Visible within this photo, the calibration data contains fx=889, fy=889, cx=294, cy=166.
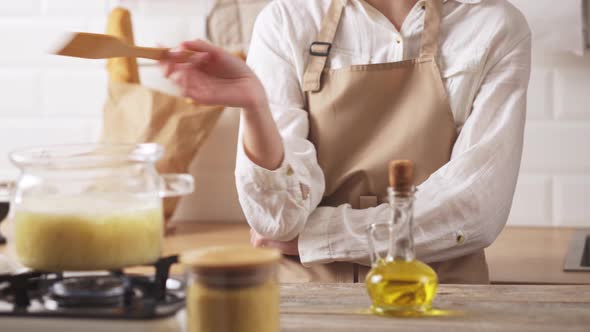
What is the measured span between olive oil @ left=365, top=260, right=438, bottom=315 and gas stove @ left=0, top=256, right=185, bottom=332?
0.23 meters

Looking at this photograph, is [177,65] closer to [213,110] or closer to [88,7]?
[213,110]

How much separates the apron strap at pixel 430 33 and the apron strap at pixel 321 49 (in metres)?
0.18

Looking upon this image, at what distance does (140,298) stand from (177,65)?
1.17 ft

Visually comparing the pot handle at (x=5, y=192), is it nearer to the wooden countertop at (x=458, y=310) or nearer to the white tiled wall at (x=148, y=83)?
the white tiled wall at (x=148, y=83)

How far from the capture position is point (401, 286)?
3.41 feet

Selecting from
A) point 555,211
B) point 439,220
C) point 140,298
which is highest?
point 140,298

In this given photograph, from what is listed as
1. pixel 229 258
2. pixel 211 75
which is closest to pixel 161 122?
pixel 211 75

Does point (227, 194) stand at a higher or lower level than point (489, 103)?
lower

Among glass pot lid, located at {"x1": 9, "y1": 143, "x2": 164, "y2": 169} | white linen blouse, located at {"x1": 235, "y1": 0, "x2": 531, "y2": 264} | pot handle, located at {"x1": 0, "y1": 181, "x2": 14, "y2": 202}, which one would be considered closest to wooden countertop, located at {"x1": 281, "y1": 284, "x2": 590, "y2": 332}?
glass pot lid, located at {"x1": 9, "y1": 143, "x2": 164, "y2": 169}

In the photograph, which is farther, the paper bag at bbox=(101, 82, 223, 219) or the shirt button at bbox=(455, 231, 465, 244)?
the paper bag at bbox=(101, 82, 223, 219)

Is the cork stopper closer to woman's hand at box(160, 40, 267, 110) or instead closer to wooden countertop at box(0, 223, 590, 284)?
woman's hand at box(160, 40, 267, 110)

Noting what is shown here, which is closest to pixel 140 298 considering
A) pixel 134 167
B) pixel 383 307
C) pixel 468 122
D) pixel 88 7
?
pixel 134 167

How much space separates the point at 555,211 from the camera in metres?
2.38

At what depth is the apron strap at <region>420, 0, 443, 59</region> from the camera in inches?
Answer: 71.1
